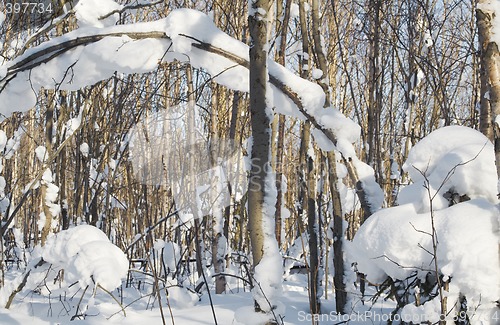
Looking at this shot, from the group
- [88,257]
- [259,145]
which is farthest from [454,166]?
[88,257]

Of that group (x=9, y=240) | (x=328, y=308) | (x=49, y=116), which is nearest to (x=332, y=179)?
(x=328, y=308)

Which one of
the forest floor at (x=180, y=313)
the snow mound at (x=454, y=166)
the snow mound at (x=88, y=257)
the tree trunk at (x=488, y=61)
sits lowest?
the forest floor at (x=180, y=313)

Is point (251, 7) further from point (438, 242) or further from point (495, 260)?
point (495, 260)

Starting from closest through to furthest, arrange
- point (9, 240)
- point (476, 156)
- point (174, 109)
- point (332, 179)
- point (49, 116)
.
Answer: point (476, 156)
point (332, 179)
point (49, 116)
point (174, 109)
point (9, 240)

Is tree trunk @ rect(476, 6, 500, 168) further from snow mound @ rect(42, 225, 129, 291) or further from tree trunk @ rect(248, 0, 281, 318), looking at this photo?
snow mound @ rect(42, 225, 129, 291)

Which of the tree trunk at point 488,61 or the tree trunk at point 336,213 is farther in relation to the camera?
the tree trunk at point 336,213

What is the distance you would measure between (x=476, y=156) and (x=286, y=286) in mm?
3485

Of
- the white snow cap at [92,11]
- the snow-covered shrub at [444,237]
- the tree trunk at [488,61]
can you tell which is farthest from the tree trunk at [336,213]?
the white snow cap at [92,11]

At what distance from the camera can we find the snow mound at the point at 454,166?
88.8 inches

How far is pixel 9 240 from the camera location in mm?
9086

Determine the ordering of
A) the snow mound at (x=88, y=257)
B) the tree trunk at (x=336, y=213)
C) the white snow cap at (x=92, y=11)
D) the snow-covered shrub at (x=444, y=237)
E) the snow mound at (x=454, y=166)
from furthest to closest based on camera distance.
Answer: the tree trunk at (x=336, y=213), the white snow cap at (x=92, y=11), the snow mound at (x=88, y=257), the snow mound at (x=454, y=166), the snow-covered shrub at (x=444, y=237)

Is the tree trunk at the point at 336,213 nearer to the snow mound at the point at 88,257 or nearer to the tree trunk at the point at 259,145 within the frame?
the tree trunk at the point at 259,145

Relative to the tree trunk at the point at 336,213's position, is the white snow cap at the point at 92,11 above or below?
above

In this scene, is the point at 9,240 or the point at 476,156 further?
the point at 9,240
